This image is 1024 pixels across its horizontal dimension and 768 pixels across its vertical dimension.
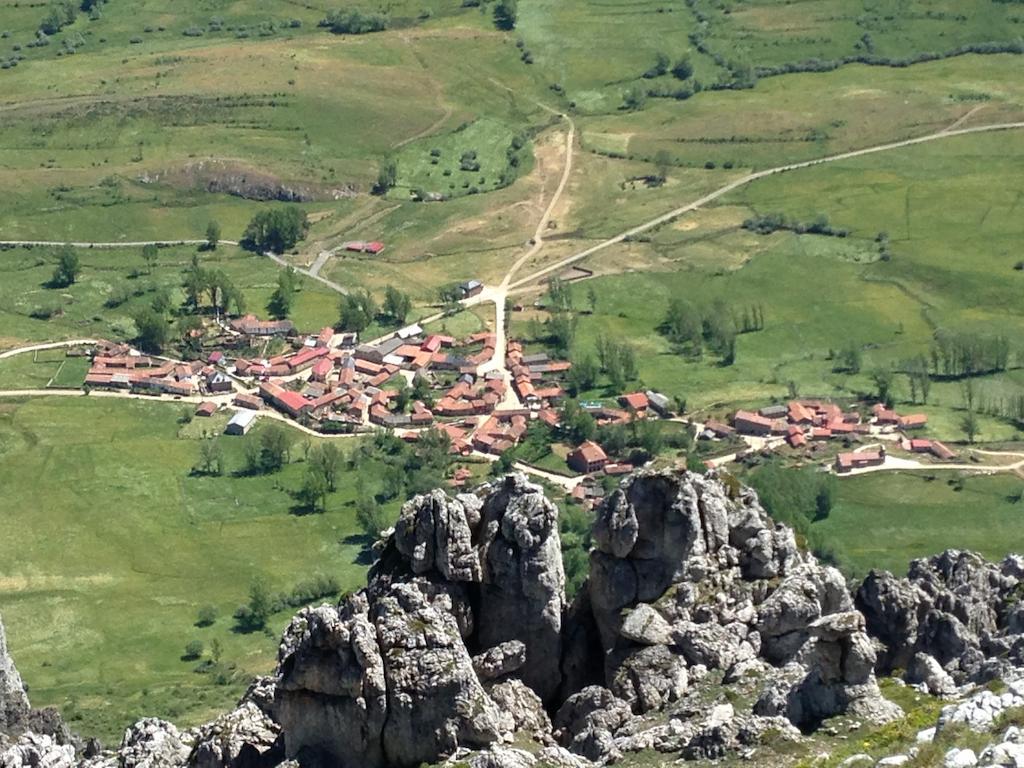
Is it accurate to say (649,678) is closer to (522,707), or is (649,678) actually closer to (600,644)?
(600,644)

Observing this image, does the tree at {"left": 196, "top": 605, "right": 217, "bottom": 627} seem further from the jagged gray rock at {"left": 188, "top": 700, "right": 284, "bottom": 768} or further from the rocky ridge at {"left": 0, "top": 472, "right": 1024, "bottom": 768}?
the jagged gray rock at {"left": 188, "top": 700, "right": 284, "bottom": 768}

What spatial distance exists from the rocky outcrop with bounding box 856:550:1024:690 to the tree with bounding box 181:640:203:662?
9703 cm

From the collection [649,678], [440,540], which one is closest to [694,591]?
[649,678]

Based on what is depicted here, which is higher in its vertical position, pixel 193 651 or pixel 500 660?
pixel 500 660

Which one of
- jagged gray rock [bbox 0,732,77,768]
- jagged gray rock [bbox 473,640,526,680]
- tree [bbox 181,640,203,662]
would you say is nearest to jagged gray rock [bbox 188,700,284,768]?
jagged gray rock [bbox 0,732,77,768]

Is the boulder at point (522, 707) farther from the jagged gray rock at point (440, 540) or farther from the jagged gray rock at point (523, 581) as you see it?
the jagged gray rock at point (440, 540)

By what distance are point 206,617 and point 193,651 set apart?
7.61 metres

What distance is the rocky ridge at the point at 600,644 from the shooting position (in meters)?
77.0

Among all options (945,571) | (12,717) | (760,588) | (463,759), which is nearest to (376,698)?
(463,759)

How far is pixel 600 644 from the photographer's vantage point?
85562mm

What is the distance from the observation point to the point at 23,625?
18438 cm

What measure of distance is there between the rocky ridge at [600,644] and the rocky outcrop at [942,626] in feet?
0.28

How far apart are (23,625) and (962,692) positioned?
120993 mm

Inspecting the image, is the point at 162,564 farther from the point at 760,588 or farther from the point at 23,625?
the point at 760,588
